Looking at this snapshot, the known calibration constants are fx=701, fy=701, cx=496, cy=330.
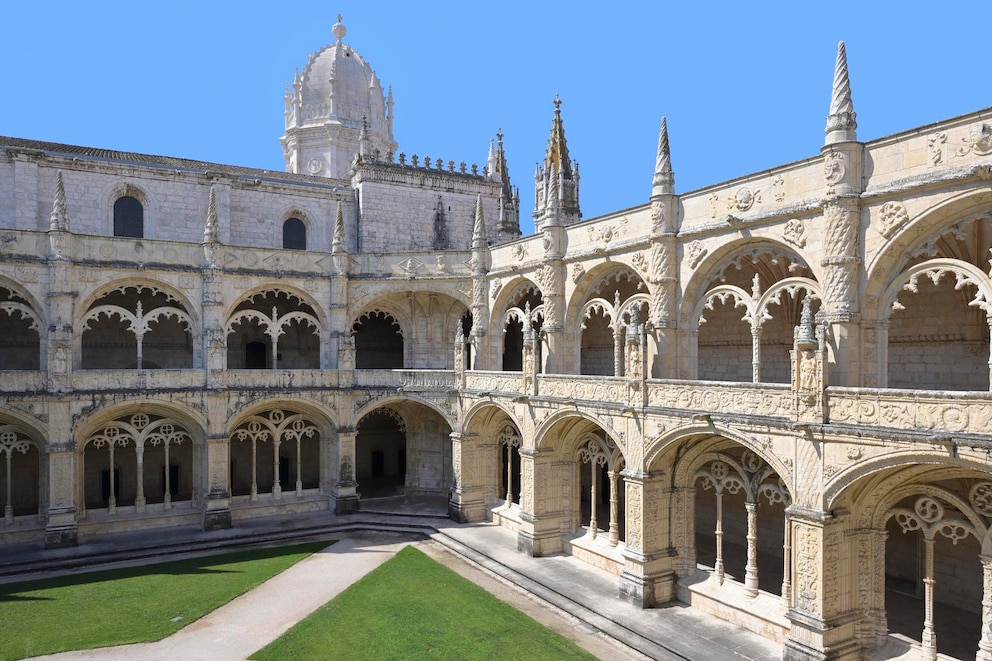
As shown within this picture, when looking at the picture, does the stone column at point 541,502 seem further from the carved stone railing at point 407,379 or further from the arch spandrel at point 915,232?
the arch spandrel at point 915,232

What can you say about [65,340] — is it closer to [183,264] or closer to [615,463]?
[183,264]

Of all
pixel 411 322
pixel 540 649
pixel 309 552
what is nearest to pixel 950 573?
pixel 540 649

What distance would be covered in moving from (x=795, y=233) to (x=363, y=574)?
15220mm

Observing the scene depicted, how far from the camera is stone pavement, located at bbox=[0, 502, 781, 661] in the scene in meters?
15.8

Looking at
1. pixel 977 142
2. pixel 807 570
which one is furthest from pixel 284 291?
pixel 977 142

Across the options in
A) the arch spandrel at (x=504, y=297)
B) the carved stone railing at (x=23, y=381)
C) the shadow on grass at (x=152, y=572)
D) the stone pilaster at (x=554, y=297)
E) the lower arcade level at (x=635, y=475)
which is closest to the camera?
the lower arcade level at (x=635, y=475)

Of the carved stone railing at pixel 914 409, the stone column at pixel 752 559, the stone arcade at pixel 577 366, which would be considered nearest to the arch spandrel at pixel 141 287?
the stone arcade at pixel 577 366

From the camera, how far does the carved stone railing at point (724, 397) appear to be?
14.9m

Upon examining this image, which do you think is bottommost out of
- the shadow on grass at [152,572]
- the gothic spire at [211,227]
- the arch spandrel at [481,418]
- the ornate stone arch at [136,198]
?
the shadow on grass at [152,572]

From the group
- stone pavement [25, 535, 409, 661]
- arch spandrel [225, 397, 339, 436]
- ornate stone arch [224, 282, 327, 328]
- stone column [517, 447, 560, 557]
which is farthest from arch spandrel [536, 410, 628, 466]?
ornate stone arch [224, 282, 327, 328]

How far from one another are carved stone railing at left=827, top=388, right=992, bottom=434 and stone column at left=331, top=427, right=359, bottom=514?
18.7 m

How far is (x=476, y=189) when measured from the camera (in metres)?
34.9

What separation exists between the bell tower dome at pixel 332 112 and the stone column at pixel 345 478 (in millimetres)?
20251

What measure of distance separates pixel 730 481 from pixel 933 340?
623 centimetres
